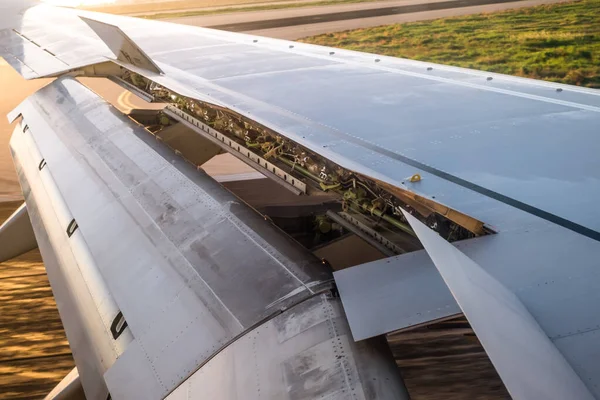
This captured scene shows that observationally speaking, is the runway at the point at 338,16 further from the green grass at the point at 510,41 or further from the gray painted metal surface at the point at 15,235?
the gray painted metal surface at the point at 15,235

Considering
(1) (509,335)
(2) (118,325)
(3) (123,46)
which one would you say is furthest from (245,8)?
(1) (509,335)

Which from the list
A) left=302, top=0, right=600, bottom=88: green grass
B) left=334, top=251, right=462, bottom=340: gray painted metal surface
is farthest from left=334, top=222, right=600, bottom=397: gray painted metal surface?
left=302, top=0, right=600, bottom=88: green grass

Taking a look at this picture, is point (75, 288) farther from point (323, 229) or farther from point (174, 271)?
point (323, 229)

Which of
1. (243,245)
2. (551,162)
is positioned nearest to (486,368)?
(551,162)

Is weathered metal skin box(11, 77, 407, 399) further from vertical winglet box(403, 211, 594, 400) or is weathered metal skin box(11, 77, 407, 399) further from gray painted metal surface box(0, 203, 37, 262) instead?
gray painted metal surface box(0, 203, 37, 262)

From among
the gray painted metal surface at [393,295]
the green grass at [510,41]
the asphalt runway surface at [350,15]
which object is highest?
the gray painted metal surface at [393,295]

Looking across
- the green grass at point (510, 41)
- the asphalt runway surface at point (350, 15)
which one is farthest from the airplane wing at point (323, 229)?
the asphalt runway surface at point (350, 15)

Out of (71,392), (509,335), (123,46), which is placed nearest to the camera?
(509,335)
